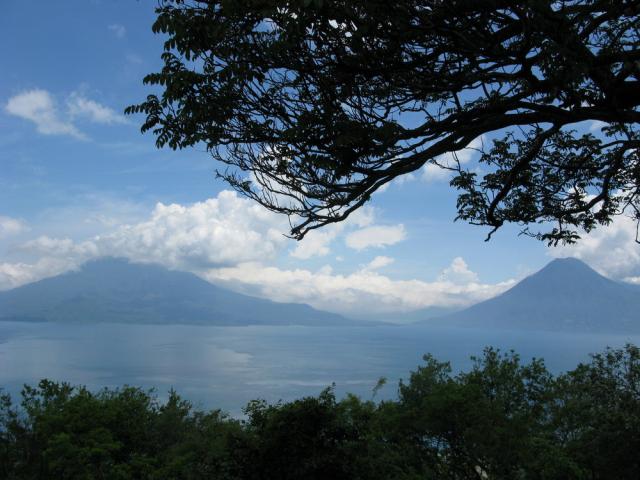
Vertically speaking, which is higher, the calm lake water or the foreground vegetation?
the foreground vegetation

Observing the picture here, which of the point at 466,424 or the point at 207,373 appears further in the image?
the point at 207,373

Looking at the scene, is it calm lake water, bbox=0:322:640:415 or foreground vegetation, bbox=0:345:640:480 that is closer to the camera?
foreground vegetation, bbox=0:345:640:480

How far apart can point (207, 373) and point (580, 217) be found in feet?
328

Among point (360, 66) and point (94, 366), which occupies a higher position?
point (360, 66)

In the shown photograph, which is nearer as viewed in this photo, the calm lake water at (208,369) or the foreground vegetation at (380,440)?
the foreground vegetation at (380,440)

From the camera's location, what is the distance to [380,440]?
27.5ft

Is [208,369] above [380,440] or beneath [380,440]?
beneath

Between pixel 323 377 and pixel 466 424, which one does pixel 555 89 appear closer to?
pixel 466 424

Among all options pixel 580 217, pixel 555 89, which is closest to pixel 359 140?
pixel 555 89

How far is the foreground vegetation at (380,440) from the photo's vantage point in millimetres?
7348

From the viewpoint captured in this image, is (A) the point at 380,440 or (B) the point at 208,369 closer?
(A) the point at 380,440

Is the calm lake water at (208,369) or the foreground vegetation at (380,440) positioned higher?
the foreground vegetation at (380,440)

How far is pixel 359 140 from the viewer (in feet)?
15.9

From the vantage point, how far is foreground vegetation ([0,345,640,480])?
7348mm
